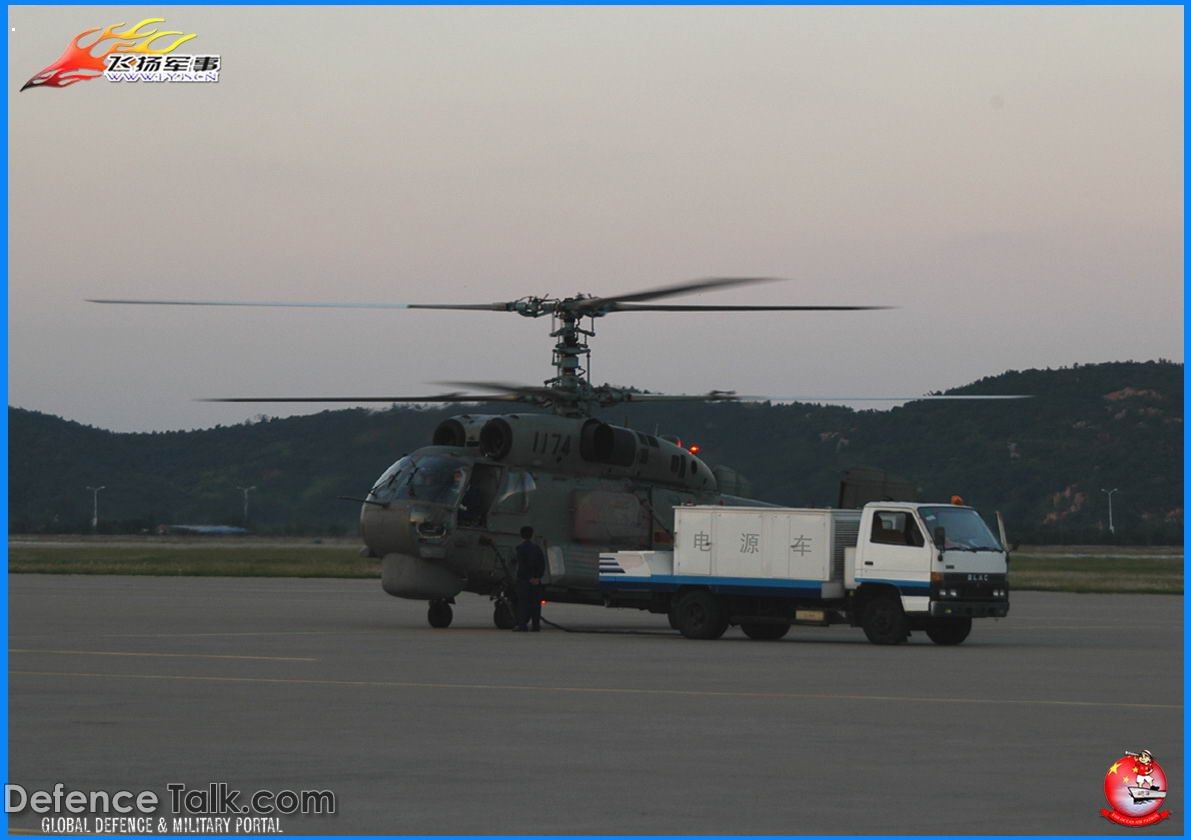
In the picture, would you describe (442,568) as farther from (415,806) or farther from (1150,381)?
(1150,381)

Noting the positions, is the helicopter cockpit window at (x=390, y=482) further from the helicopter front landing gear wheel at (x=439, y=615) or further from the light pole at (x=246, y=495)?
the light pole at (x=246, y=495)

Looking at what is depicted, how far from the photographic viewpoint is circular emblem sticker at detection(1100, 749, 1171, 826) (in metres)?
11.8

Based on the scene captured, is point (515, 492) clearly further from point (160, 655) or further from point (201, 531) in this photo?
point (201, 531)

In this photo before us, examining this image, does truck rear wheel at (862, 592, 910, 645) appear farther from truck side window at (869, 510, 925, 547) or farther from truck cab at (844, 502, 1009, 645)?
truck side window at (869, 510, 925, 547)

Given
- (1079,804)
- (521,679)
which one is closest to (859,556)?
(521,679)

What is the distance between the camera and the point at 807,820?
11609mm

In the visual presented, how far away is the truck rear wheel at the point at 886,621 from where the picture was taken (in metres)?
28.4

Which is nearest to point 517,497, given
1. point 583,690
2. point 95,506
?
point 583,690

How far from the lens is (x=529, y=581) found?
31062 millimetres

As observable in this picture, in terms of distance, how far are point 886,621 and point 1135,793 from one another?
1646 cm

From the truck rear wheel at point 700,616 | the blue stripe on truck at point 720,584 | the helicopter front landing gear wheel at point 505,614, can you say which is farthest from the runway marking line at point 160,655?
the helicopter front landing gear wheel at point 505,614

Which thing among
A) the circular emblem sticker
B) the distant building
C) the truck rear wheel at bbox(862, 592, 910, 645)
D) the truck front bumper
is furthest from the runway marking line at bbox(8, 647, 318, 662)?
the distant building

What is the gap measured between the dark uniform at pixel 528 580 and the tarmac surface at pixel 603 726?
0.86m

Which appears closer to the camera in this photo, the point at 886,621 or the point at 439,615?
the point at 886,621
